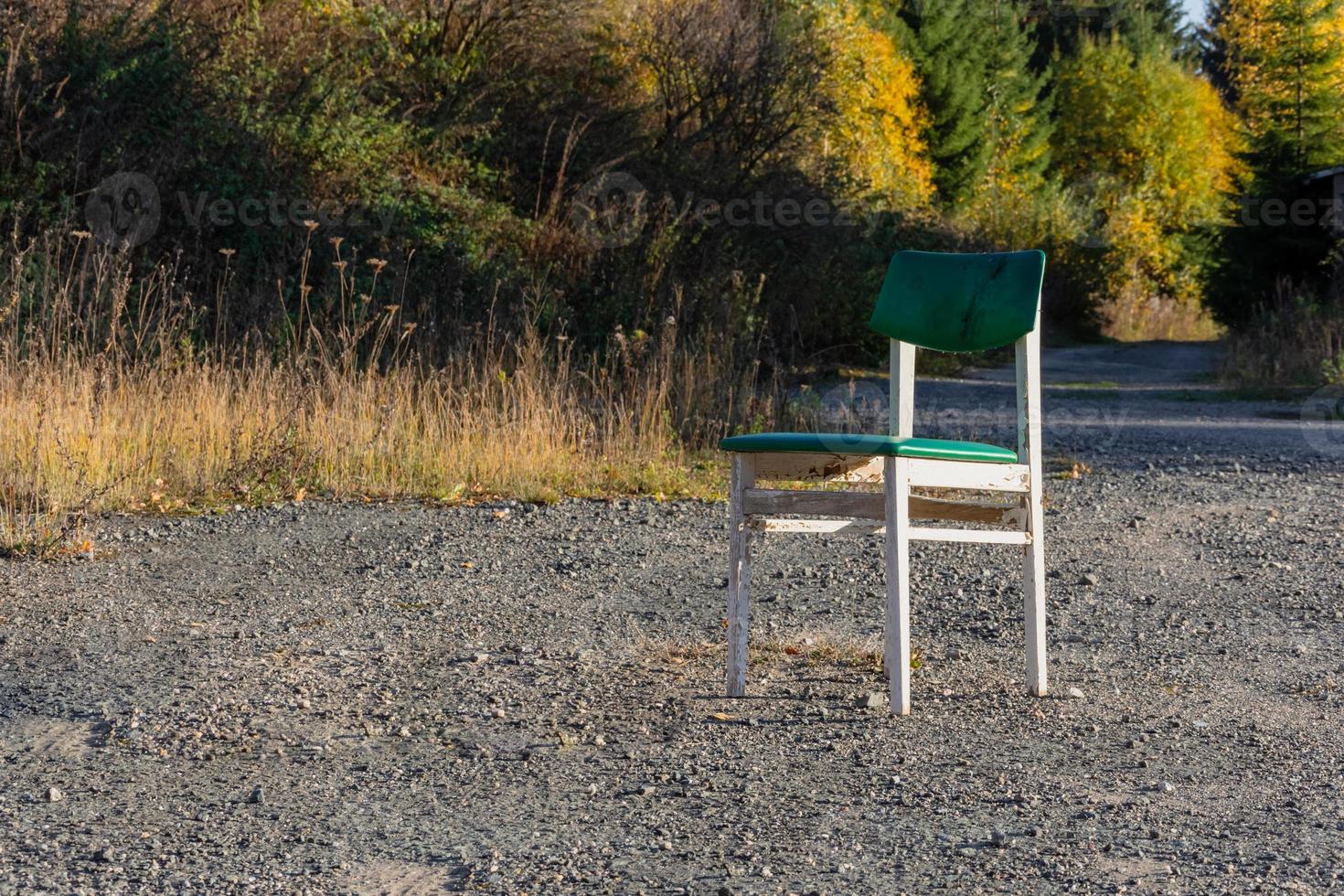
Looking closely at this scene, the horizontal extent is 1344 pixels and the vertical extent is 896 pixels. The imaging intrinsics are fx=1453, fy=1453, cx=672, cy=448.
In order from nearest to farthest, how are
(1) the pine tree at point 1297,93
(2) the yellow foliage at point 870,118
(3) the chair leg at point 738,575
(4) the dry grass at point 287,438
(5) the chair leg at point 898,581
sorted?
1. (5) the chair leg at point 898,581
2. (3) the chair leg at point 738,575
3. (4) the dry grass at point 287,438
4. (2) the yellow foliage at point 870,118
5. (1) the pine tree at point 1297,93

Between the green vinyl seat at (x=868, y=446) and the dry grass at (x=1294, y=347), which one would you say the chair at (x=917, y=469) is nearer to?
the green vinyl seat at (x=868, y=446)

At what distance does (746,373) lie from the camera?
10.8m

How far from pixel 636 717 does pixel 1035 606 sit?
3.96 ft

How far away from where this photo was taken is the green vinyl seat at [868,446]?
3652mm

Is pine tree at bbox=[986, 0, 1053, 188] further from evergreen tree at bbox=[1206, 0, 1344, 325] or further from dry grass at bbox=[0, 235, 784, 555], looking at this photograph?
dry grass at bbox=[0, 235, 784, 555]

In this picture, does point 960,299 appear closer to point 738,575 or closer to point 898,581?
point 898,581

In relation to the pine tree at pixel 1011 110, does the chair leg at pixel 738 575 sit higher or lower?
lower

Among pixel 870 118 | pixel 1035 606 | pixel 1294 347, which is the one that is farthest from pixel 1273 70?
pixel 1035 606

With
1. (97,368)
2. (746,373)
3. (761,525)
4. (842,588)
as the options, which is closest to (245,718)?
(761,525)

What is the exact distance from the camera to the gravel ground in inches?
113

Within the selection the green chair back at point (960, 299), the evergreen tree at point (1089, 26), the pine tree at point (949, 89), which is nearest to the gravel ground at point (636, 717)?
the green chair back at point (960, 299)

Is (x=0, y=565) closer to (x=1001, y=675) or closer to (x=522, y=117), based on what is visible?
(x=1001, y=675)

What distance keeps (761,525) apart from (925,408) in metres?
10.6

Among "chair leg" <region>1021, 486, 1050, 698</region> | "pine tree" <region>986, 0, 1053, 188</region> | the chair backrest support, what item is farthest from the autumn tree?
"chair leg" <region>1021, 486, 1050, 698</region>
